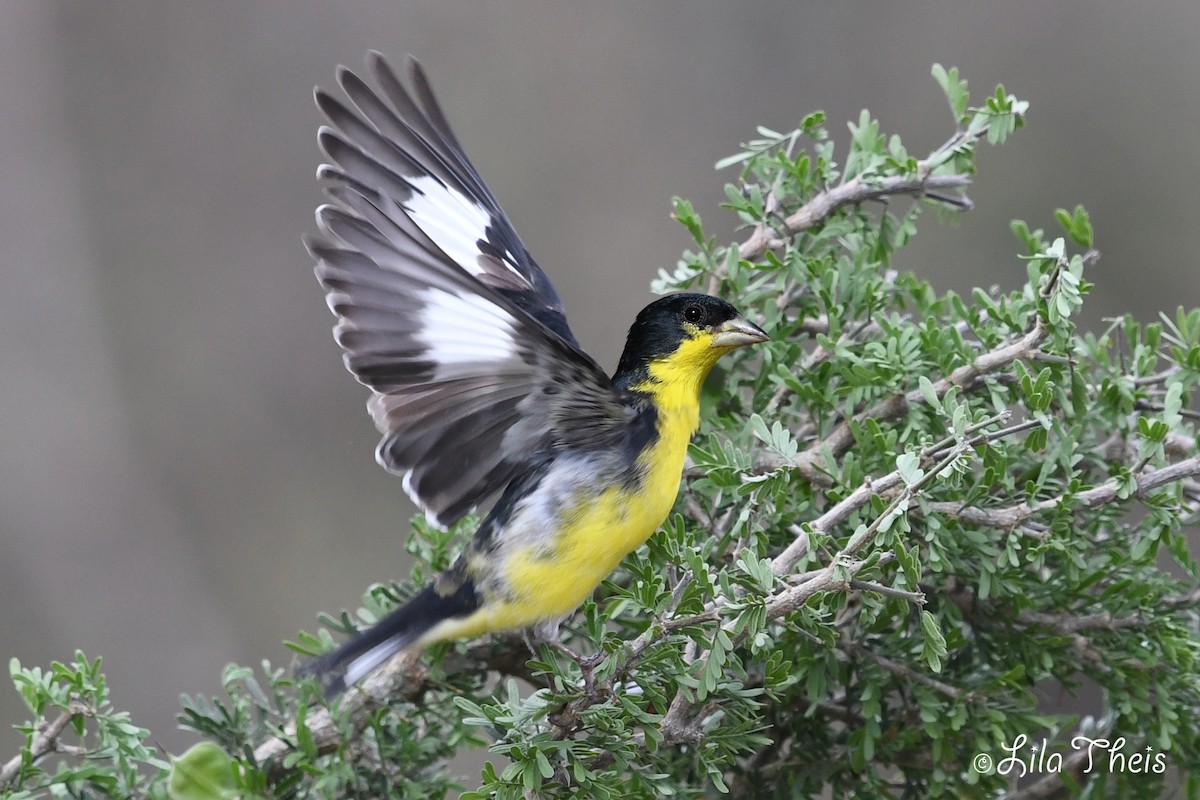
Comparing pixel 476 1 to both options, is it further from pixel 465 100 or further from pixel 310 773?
pixel 310 773

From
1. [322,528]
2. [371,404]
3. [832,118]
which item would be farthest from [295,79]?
[371,404]

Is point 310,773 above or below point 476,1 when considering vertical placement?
below

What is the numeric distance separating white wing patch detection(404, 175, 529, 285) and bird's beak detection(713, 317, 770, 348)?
325 mm

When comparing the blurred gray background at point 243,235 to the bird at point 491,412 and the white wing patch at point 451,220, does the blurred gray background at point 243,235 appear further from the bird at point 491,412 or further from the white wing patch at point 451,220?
the bird at point 491,412

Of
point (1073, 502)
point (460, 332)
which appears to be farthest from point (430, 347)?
point (1073, 502)

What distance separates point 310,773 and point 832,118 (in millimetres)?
3109

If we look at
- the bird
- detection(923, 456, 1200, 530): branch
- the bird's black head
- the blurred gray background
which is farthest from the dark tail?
the blurred gray background

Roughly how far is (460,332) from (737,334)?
32cm

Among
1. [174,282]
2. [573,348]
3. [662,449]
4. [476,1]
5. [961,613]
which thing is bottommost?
[961,613]

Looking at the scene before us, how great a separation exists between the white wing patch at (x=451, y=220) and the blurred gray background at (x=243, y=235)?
7.35 ft

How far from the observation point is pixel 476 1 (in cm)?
430

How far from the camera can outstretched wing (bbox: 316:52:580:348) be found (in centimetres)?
157

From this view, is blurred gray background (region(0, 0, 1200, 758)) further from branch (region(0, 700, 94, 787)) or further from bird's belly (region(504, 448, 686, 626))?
branch (region(0, 700, 94, 787))

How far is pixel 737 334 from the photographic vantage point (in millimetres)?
1465
